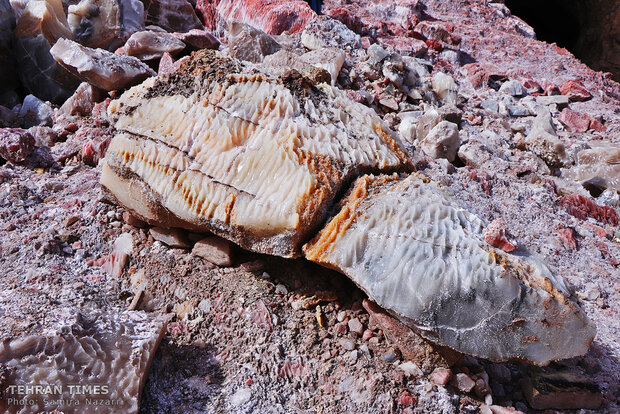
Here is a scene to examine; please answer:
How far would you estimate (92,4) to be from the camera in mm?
3484

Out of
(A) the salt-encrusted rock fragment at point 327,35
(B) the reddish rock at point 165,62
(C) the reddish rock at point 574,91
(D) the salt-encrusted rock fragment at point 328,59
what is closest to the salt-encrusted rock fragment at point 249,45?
(D) the salt-encrusted rock fragment at point 328,59

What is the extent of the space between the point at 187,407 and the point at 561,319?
1.22 metres

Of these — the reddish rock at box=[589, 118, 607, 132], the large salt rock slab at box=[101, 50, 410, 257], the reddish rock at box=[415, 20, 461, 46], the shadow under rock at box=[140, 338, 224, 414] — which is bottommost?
the shadow under rock at box=[140, 338, 224, 414]

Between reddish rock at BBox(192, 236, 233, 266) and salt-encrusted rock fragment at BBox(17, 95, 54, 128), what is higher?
reddish rock at BBox(192, 236, 233, 266)

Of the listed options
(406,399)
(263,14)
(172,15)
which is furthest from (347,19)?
(406,399)

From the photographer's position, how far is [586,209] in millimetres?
2850

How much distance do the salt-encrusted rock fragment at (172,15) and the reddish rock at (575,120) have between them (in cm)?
325

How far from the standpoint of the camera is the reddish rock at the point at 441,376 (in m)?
1.59

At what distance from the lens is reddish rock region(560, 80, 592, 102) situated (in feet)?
14.0

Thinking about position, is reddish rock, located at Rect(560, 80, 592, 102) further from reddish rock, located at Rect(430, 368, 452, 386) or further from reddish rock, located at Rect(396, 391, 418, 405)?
reddish rock, located at Rect(396, 391, 418, 405)

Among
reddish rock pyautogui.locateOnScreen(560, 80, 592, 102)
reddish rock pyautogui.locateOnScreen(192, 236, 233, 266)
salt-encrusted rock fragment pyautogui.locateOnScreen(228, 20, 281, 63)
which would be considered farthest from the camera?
reddish rock pyautogui.locateOnScreen(560, 80, 592, 102)

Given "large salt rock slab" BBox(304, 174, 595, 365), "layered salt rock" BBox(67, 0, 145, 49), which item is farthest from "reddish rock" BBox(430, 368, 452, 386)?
"layered salt rock" BBox(67, 0, 145, 49)

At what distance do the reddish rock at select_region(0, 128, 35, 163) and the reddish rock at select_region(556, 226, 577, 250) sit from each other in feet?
9.62

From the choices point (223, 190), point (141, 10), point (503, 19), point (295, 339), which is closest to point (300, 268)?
point (295, 339)
